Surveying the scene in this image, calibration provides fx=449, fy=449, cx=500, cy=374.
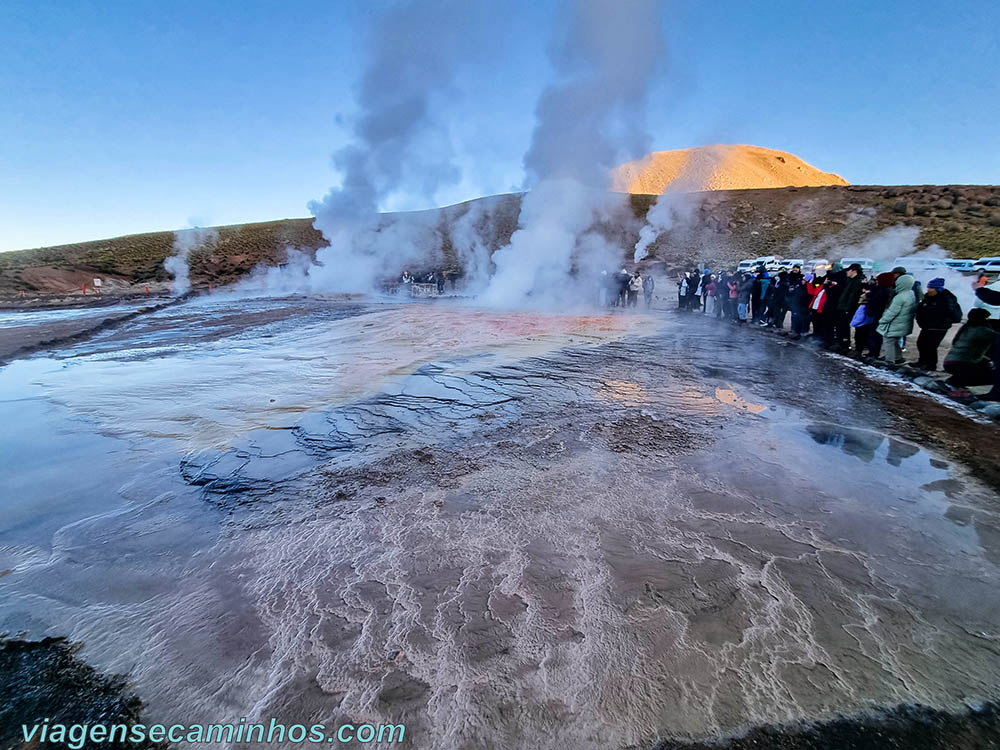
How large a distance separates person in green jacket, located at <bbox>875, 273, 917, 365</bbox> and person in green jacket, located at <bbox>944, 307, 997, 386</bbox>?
3.89 feet

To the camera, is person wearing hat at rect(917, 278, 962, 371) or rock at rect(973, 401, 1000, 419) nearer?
rock at rect(973, 401, 1000, 419)

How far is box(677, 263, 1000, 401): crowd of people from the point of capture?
19.4 ft

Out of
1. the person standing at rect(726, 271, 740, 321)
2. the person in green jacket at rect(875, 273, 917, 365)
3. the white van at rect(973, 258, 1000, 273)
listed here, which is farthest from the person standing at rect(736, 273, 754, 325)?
A: the white van at rect(973, 258, 1000, 273)

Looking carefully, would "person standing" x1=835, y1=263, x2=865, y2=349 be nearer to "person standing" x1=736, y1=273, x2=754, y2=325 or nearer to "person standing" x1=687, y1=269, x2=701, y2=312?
"person standing" x1=736, y1=273, x2=754, y2=325

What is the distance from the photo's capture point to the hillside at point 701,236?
31031 mm

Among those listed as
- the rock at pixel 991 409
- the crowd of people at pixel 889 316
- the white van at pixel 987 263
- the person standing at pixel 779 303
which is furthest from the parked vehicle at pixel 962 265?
the rock at pixel 991 409

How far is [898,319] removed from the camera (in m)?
7.31

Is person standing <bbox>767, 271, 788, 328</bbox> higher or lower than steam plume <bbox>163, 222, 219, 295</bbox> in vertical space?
lower

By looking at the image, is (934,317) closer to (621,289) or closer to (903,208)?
(621,289)

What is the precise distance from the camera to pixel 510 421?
16.8 feet

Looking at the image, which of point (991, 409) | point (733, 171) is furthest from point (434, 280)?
point (733, 171)

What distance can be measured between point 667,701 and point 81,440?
6042 mm

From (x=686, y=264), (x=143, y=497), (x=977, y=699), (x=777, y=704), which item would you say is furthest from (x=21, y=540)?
(x=686, y=264)

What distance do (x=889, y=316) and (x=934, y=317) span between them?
0.65m
